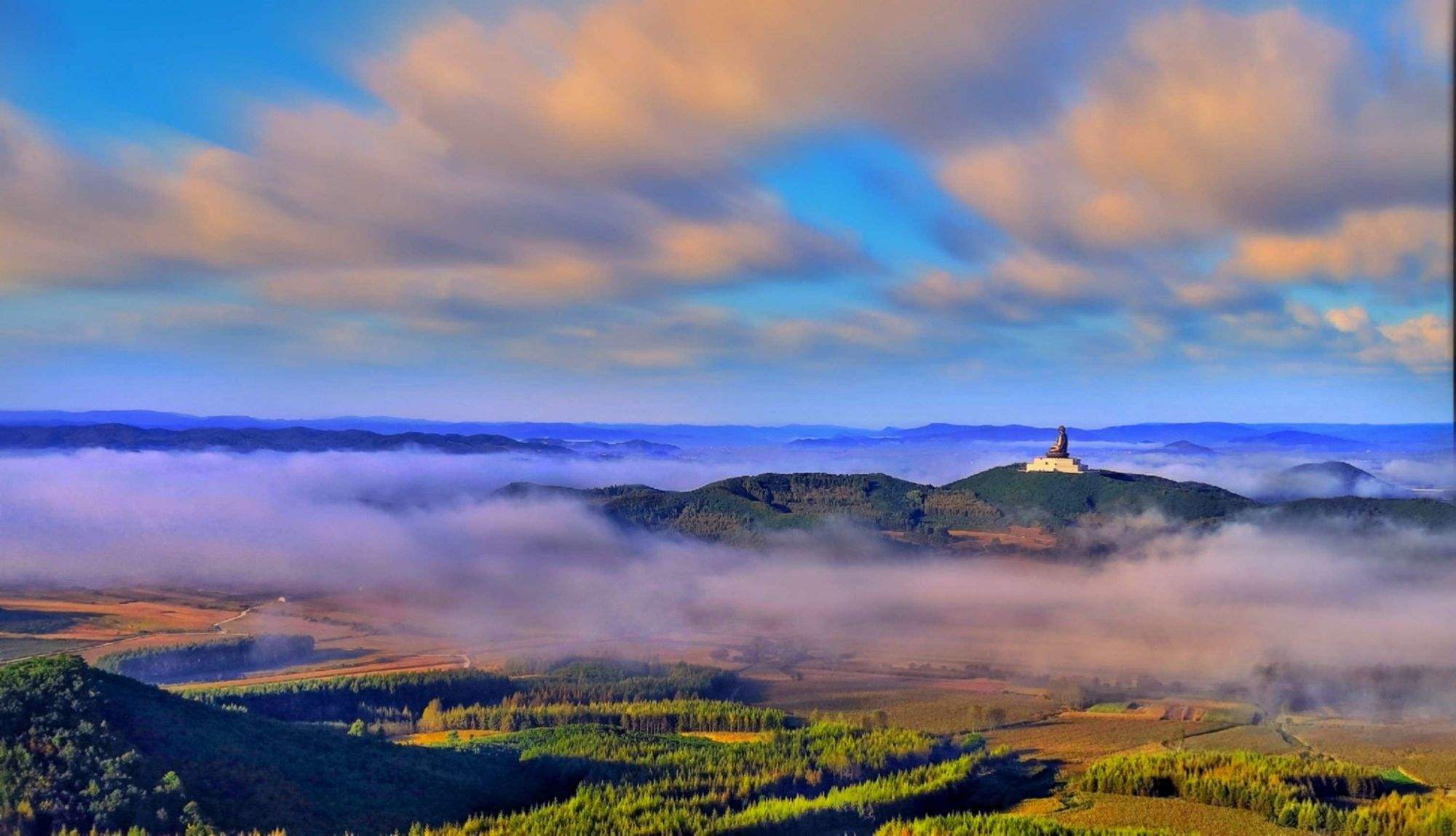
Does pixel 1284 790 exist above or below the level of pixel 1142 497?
below

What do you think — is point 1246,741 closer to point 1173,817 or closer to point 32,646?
point 1173,817

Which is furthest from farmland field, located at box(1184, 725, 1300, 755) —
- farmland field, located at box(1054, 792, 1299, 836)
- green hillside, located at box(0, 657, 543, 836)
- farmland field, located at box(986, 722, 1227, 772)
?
green hillside, located at box(0, 657, 543, 836)

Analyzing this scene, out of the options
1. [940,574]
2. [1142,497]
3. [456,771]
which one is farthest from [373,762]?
[1142,497]

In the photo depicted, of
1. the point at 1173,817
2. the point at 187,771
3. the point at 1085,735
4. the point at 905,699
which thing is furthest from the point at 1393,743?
the point at 187,771

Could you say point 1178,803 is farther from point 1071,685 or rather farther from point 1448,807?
point 1071,685

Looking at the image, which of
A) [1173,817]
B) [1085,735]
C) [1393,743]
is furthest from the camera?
[1085,735]

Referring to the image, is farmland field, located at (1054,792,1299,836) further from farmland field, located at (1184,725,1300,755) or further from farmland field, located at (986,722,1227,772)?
farmland field, located at (1184,725,1300,755)

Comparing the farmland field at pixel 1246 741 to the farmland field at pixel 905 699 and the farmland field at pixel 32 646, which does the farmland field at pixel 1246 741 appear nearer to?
the farmland field at pixel 905 699

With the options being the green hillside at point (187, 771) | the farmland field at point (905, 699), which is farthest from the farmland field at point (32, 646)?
the farmland field at point (905, 699)
